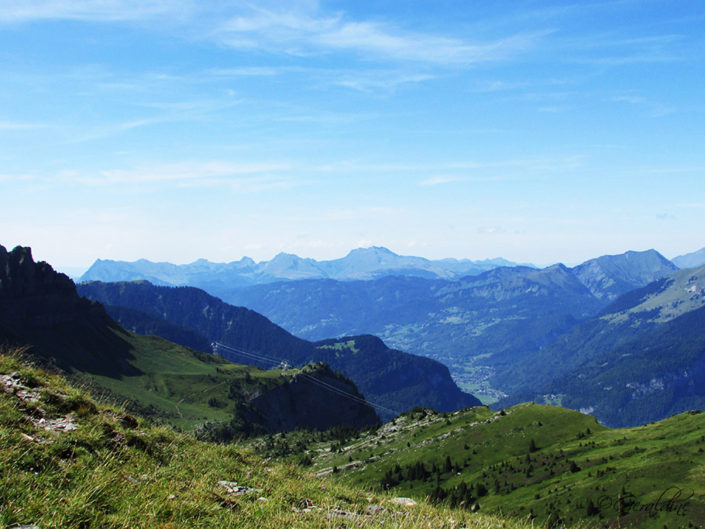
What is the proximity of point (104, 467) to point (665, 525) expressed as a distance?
97.9 meters

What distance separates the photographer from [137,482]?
1073cm

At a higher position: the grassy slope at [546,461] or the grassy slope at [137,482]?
the grassy slope at [137,482]

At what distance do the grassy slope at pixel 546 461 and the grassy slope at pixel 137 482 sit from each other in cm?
7092

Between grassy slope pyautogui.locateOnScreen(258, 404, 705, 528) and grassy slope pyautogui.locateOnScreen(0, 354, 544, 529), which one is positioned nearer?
grassy slope pyautogui.locateOnScreen(0, 354, 544, 529)

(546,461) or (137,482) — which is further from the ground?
(137,482)

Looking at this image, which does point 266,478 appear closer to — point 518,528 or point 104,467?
point 104,467

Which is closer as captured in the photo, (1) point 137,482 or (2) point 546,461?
(1) point 137,482

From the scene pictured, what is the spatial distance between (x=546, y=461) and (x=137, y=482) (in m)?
144

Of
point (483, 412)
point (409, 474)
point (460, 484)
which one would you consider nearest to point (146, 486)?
point (460, 484)

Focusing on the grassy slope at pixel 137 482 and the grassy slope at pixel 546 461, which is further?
the grassy slope at pixel 546 461

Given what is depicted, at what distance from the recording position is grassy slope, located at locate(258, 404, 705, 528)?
92.6 metres

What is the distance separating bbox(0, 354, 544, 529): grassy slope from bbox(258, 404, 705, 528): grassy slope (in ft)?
233

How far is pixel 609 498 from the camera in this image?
95.9m

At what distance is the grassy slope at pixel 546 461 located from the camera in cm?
9262
